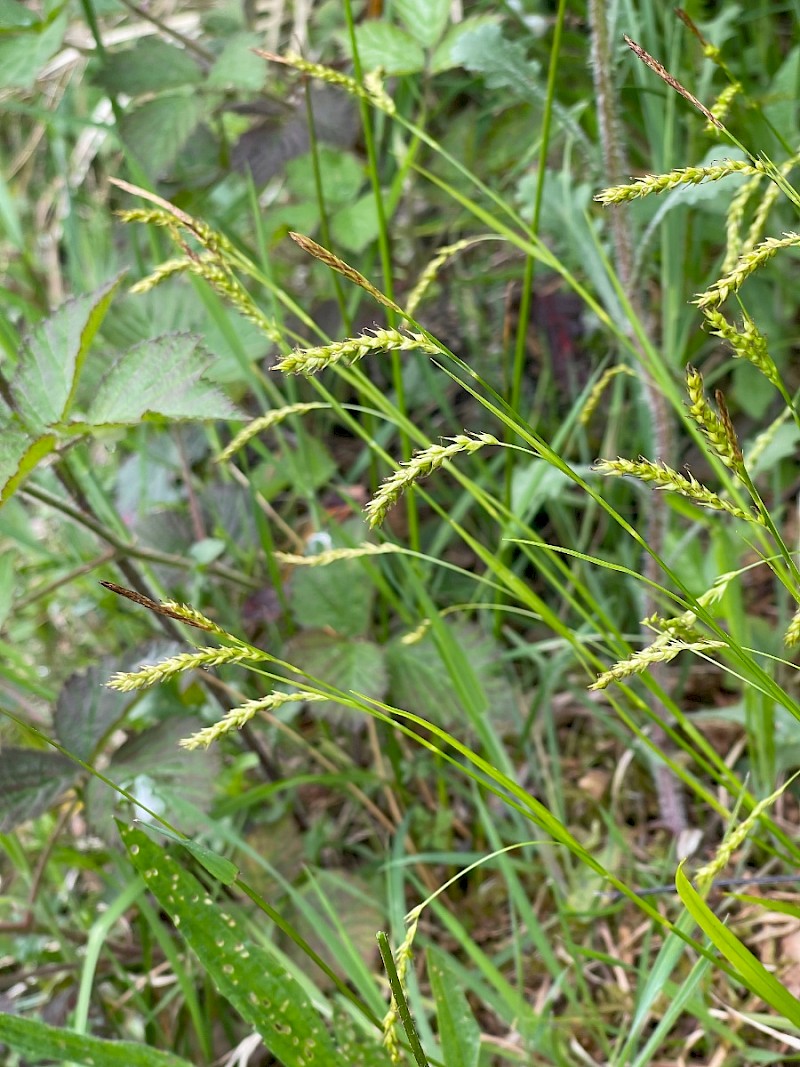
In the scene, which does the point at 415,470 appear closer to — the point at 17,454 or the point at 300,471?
the point at 17,454

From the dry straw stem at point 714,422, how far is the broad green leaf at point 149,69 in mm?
1312

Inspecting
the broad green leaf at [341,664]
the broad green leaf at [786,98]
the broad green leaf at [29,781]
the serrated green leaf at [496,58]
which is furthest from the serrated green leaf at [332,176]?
the broad green leaf at [29,781]

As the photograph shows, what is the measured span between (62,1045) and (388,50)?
136cm

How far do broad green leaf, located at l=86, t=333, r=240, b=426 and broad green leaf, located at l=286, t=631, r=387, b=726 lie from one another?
43 centimetres

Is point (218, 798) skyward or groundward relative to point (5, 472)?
groundward

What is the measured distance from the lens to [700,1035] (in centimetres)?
109

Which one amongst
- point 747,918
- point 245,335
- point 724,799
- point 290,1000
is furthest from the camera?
point 245,335

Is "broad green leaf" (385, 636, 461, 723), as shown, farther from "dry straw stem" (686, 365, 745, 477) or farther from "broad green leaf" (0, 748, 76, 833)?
"dry straw stem" (686, 365, 745, 477)

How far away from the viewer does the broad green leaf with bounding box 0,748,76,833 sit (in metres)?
1.14

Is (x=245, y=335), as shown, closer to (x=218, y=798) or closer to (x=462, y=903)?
(x=218, y=798)

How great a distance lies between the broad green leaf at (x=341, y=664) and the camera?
50.9 inches

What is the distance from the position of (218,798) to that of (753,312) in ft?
3.78

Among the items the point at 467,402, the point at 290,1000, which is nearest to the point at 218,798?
the point at 290,1000

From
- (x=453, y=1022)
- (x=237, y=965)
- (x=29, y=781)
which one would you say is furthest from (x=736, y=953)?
(x=29, y=781)
